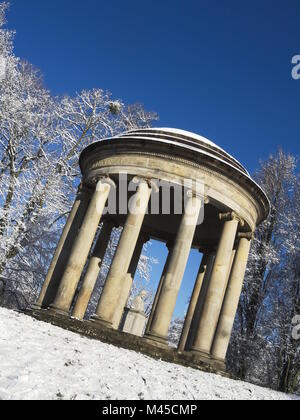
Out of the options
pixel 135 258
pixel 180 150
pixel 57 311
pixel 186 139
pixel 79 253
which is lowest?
pixel 57 311

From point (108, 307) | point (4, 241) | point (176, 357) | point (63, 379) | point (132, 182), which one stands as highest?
point (132, 182)

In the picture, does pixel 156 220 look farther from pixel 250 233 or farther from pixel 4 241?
pixel 4 241

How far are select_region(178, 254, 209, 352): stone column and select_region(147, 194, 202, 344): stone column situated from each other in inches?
241

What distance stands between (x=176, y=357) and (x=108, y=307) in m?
3.33

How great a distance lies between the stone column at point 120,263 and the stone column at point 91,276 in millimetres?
3283

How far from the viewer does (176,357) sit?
595 inches

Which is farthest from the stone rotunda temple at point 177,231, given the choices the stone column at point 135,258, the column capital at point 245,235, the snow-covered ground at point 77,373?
the stone column at point 135,258

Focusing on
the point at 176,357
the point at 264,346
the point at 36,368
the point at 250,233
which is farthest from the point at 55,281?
the point at 264,346

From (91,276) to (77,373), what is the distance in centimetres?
1345

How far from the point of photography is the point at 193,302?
74.6 feet

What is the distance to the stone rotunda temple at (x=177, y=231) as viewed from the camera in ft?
53.0

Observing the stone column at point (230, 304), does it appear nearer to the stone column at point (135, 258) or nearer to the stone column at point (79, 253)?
the stone column at point (79, 253)

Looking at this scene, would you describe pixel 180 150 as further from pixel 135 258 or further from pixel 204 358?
pixel 135 258

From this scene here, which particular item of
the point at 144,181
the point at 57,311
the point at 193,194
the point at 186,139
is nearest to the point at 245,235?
the point at 193,194
